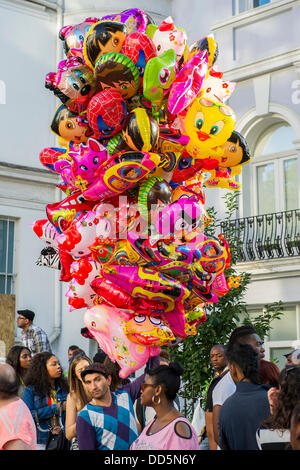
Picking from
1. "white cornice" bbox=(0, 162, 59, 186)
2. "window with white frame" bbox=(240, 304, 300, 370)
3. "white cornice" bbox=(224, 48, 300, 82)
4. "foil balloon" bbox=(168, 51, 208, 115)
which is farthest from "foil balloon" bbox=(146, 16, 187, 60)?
"white cornice" bbox=(0, 162, 59, 186)

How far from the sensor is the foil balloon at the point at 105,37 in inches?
234

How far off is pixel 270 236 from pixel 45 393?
6.10 metres

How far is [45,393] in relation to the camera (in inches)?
255

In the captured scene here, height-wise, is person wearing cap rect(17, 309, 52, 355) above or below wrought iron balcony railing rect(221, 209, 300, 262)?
below

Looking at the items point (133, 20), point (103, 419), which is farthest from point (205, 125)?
point (103, 419)

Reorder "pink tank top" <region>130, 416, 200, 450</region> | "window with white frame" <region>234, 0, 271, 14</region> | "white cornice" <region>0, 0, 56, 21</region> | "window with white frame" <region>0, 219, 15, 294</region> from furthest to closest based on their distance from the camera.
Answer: "white cornice" <region>0, 0, 56, 21</region> < "window with white frame" <region>234, 0, 271, 14</region> < "window with white frame" <region>0, 219, 15, 294</region> < "pink tank top" <region>130, 416, 200, 450</region>

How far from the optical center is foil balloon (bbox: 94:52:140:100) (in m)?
5.79

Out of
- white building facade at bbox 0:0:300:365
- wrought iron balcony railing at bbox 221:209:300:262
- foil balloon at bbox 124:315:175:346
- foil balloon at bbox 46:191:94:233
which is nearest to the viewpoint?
foil balloon at bbox 124:315:175:346

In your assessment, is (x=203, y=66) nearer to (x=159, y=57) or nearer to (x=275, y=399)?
(x=159, y=57)

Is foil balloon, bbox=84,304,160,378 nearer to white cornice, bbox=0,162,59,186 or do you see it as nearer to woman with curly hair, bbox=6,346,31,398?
woman with curly hair, bbox=6,346,31,398

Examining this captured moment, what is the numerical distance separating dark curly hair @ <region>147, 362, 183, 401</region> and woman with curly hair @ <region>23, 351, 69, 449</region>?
1978 millimetres

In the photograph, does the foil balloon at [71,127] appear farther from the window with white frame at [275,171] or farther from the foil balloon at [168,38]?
the window with white frame at [275,171]
